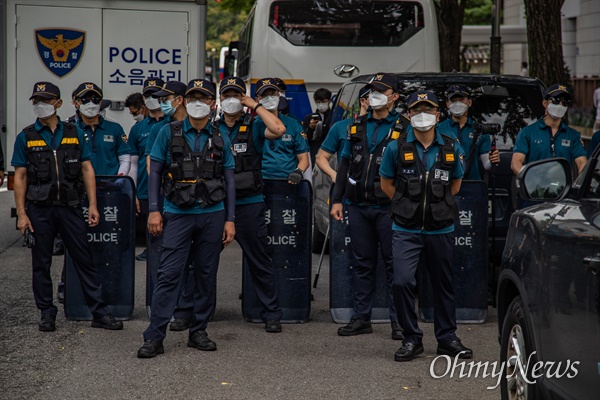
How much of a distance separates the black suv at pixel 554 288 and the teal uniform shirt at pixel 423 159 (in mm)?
1776

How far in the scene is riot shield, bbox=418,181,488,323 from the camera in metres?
9.16

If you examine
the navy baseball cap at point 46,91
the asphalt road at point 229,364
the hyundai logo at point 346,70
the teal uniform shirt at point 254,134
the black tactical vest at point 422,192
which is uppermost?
the hyundai logo at point 346,70

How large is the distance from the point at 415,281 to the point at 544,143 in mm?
2663

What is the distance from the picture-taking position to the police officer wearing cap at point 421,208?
7.57 meters

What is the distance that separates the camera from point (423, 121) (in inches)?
298

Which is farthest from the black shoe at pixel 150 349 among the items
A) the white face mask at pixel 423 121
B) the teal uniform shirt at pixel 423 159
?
the white face mask at pixel 423 121

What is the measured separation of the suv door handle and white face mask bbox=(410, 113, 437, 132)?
3.22 m

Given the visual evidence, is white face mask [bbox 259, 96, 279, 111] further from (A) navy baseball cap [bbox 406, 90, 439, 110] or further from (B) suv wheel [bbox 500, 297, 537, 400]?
(B) suv wheel [bbox 500, 297, 537, 400]

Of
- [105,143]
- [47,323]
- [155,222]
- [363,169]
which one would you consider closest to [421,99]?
[363,169]

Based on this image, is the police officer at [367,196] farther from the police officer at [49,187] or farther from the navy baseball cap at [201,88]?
the police officer at [49,187]

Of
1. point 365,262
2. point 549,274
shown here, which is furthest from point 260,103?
point 549,274

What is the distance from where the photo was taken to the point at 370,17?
677 inches

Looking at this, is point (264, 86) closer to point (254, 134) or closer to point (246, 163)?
point (254, 134)

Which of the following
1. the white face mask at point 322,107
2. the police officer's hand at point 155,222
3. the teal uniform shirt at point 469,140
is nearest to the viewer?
the police officer's hand at point 155,222
